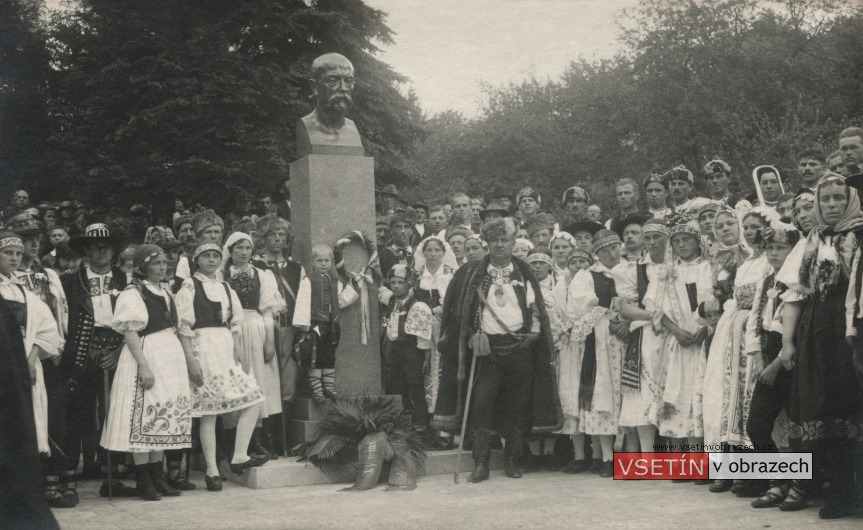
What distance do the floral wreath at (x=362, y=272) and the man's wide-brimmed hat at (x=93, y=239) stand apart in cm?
187

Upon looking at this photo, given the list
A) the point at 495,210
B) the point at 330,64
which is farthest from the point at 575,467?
the point at 330,64

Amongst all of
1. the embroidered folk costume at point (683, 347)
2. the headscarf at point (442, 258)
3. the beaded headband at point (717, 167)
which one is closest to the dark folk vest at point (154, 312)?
the headscarf at point (442, 258)

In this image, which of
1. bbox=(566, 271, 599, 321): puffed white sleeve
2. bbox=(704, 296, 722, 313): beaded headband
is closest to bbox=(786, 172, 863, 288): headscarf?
bbox=(704, 296, 722, 313): beaded headband

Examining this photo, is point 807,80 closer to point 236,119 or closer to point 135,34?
point 236,119

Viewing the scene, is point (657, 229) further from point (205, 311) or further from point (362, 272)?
point (205, 311)

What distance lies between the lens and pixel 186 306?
7.18 metres

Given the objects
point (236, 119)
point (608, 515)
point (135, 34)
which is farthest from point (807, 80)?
point (608, 515)

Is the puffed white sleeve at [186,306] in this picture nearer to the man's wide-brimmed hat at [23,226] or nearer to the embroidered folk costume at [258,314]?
the embroidered folk costume at [258,314]

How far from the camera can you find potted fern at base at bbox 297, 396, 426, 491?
7047 millimetres

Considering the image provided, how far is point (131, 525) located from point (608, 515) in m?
3.08

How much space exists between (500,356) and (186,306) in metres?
2.58

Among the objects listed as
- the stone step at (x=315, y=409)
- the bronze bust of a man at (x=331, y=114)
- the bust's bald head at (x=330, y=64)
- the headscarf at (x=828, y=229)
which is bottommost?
the stone step at (x=315, y=409)

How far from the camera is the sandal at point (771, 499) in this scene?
232 inches

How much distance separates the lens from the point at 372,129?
660 inches
